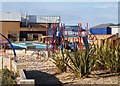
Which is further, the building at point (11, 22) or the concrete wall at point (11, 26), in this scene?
the concrete wall at point (11, 26)

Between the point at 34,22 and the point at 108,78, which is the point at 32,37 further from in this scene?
the point at 108,78

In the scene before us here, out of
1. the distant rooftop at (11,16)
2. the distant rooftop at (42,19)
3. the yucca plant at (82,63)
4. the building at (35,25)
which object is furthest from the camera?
the distant rooftop at (42,19)

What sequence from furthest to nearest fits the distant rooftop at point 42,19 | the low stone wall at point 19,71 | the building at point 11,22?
1. the distant rooftop at point 42,19
2. the building at point 11,22
3. the low stone wall at point 19,71

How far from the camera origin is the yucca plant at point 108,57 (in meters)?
11.8

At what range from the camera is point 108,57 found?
12.0 meters

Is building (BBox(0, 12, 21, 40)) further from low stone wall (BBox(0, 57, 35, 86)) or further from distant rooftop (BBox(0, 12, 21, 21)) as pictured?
low stone wall (BBox(0, 57, 35, 86))

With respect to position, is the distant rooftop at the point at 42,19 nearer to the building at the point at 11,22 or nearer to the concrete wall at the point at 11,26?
the building at the point at 11,22

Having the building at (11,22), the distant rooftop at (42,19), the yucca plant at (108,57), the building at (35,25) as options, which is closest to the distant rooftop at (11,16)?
the building at (11,22)

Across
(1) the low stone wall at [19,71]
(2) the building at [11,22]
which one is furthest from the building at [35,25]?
(1) the low stone wall at [19,71]

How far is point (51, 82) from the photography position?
10.8 metres

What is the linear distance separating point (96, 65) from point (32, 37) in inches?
2094

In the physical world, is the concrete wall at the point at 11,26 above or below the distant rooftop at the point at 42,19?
below

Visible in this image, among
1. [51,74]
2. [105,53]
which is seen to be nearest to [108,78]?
[105,53]

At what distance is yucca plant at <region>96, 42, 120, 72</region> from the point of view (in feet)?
38.7
